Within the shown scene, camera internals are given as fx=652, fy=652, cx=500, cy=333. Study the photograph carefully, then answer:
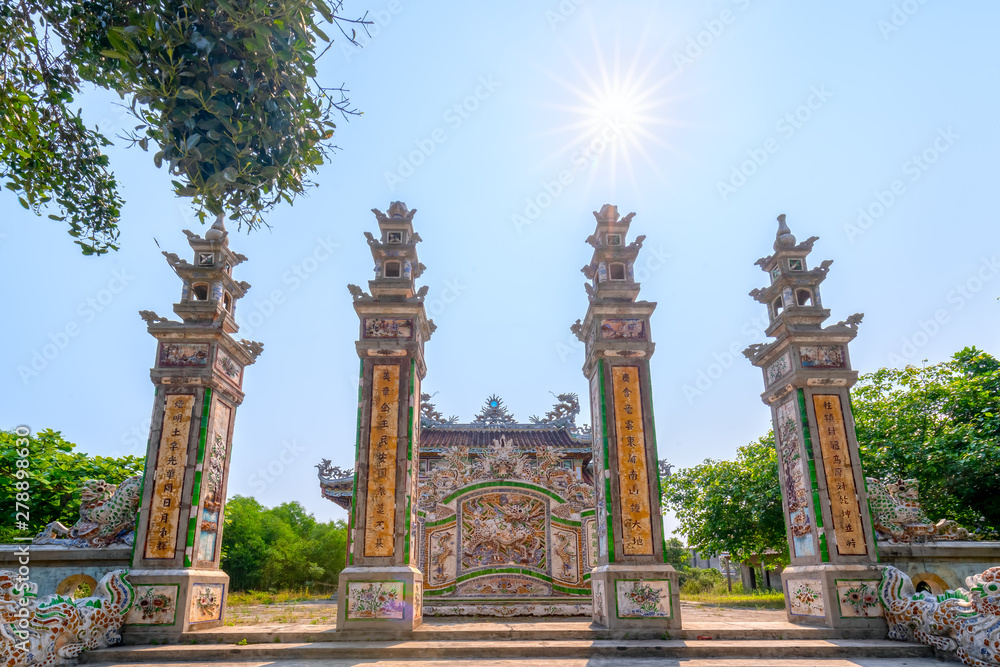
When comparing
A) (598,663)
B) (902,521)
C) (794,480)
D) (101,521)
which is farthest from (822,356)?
(101,521)

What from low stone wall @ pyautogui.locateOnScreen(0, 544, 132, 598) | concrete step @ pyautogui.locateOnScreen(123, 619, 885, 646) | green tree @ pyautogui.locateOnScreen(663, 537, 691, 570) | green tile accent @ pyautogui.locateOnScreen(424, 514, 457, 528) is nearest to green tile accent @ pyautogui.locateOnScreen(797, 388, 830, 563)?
concrete step @ pyautogui.locateOnScreen(123, 619, 885, 646)

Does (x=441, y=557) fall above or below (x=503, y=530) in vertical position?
below

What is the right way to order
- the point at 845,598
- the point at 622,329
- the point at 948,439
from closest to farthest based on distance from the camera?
the point at 845,598, the point at 622,329, the point at 948,439

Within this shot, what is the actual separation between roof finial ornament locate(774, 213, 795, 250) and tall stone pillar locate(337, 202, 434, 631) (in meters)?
4.71

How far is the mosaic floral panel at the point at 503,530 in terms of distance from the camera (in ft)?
Answer: 36.5

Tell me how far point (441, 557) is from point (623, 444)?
5.07m

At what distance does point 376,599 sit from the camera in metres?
6.65

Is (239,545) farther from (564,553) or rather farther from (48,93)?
(48,93)

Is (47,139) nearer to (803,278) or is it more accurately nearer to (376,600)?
(376,600)

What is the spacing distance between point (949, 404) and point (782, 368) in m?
4.47

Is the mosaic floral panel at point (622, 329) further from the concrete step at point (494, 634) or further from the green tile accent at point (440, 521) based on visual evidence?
the green tile accent at point (440, 521)

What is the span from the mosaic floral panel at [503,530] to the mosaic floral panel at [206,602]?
4.65m

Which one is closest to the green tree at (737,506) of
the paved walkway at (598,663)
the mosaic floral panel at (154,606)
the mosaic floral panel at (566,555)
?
the mosaic floral panel at (566,555)

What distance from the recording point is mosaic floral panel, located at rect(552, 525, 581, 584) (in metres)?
11.0
